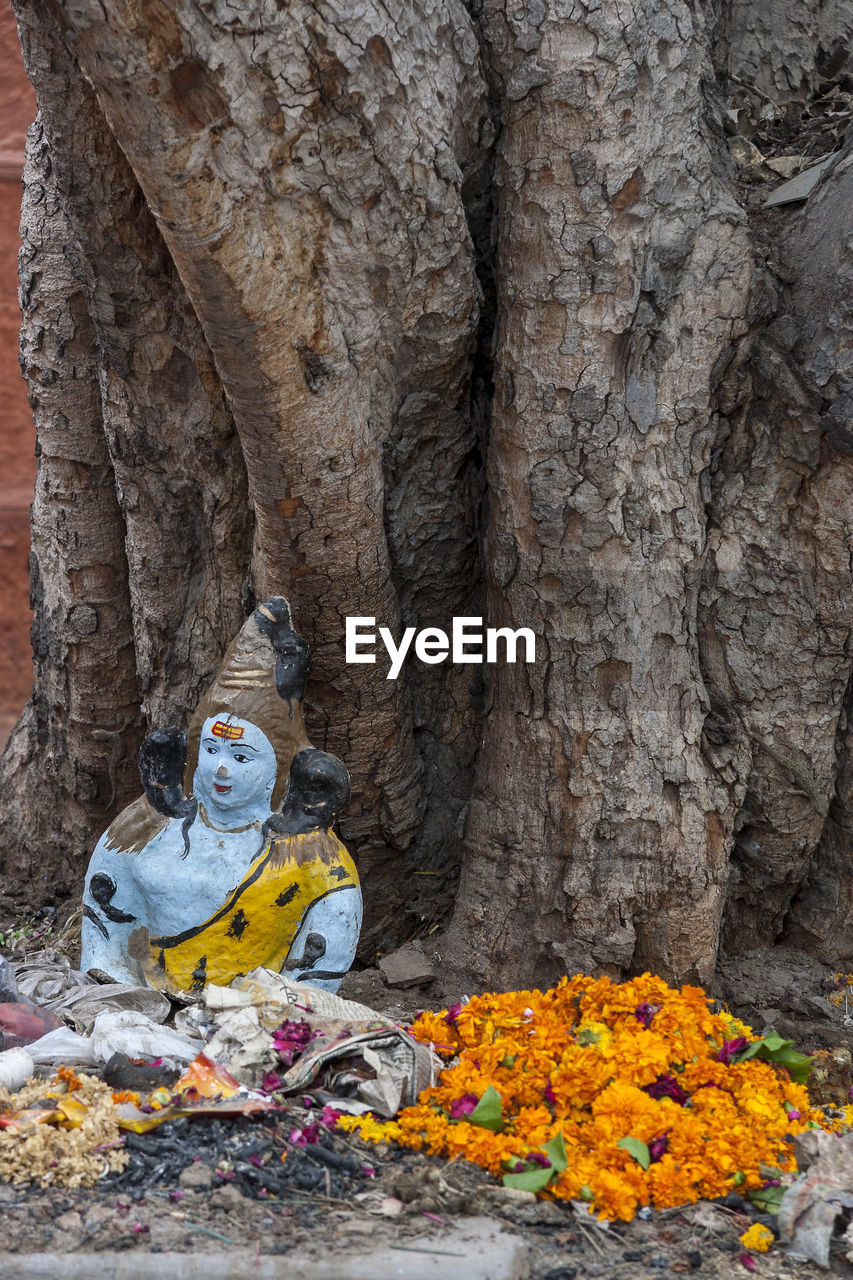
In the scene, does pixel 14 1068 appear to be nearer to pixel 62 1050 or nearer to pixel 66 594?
pixel 62 1050

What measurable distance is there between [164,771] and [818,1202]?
6.34ft

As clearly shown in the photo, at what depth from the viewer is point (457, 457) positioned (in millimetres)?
3824

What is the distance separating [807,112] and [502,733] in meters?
2.22

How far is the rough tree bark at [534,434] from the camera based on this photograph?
330 cm

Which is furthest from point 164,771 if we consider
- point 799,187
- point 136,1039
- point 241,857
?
point 799,187

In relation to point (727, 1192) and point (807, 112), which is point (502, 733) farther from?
point (807, 112)

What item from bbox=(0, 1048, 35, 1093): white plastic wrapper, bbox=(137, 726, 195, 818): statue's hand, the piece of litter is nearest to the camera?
bbox=(0, 1048, 35, 1093): white plastic wrapper

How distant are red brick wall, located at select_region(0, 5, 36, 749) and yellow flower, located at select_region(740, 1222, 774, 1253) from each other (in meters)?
5.05

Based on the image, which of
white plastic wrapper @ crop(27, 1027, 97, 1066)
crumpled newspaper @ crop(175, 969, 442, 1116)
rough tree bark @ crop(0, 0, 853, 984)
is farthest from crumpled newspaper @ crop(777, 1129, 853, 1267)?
white plastic wrapper @ crop(27, 1027, 97, 1066)

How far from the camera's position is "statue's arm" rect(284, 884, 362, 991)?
11.1 ft

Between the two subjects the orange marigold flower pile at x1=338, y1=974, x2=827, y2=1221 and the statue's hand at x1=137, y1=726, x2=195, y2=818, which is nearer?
the orange marigold flower pile at x1=338, y1=974, x2=827, y2=1221

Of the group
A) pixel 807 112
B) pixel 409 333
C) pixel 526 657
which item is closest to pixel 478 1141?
pixel 526 657

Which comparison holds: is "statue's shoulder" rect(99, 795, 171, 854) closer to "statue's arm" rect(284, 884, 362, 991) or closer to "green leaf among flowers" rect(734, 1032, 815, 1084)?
"statue's arm" rect(284, 884, 362, 991)

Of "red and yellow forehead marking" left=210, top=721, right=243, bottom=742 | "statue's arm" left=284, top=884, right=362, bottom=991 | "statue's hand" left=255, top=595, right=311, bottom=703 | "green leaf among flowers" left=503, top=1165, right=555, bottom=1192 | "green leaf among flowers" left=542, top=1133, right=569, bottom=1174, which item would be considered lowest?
"green leaf among flowers" left=503, top=1165, right=555, bottom=1192
